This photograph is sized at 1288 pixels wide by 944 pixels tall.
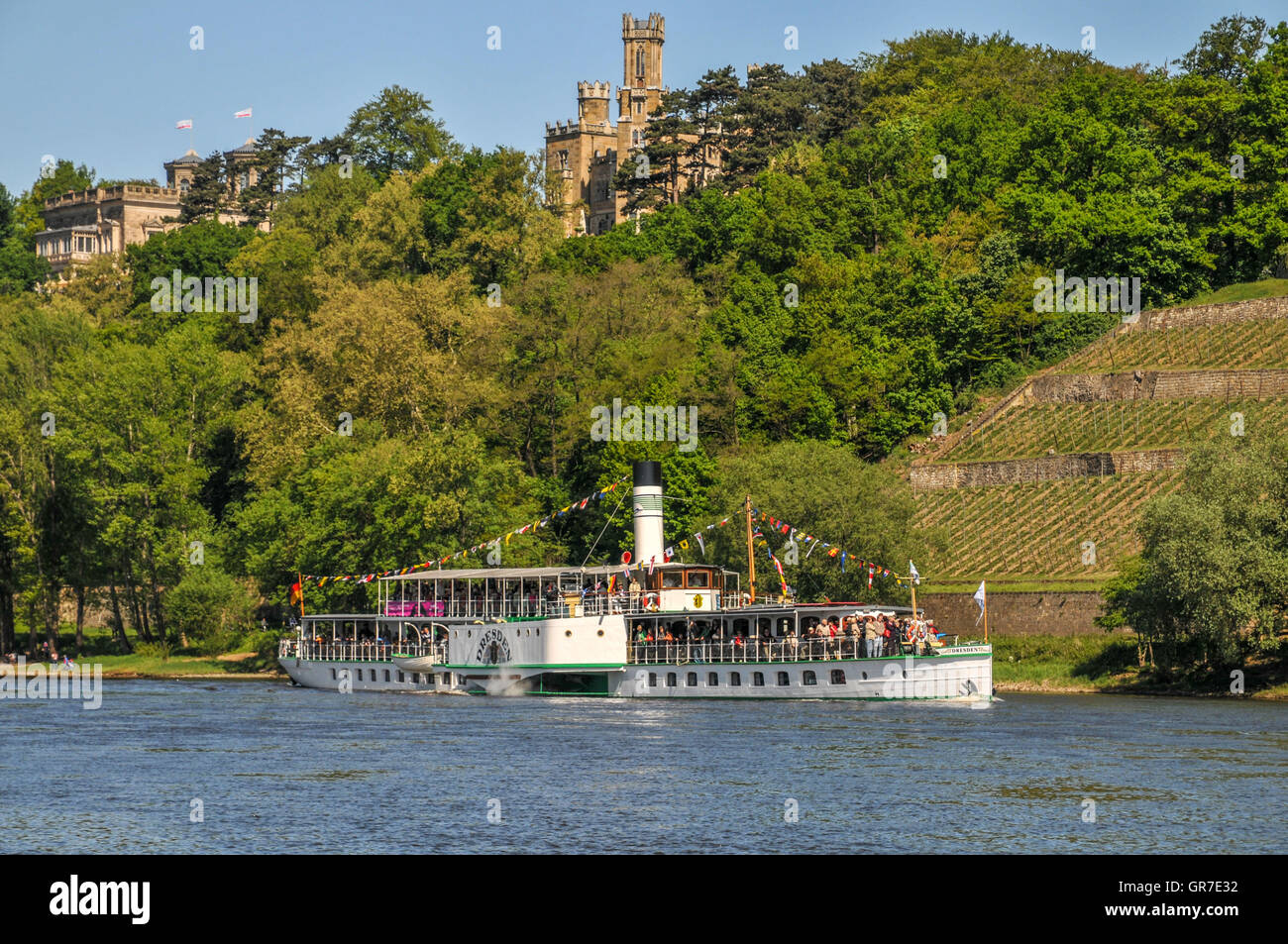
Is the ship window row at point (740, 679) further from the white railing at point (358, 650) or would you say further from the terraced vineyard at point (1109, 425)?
the terraced vineyard at point (1109, 425)

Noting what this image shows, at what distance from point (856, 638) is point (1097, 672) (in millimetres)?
11968

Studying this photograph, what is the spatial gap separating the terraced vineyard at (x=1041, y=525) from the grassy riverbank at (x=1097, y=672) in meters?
5.80

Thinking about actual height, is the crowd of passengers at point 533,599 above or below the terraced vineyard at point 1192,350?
below

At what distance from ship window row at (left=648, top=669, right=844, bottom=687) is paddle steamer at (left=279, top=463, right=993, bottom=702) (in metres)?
0.04

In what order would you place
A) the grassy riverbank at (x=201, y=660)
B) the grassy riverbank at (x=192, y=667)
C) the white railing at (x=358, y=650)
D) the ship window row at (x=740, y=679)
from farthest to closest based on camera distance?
the grassy riverbank at (x=201, y=660)
the grassy riverbank at (x=192, y=667)
the white railing at (x=358, y=650)
the ship window row at (x=740, y=679)

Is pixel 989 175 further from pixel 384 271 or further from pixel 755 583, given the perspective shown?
pixel 755 583

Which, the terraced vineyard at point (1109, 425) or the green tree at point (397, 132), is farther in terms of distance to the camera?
the green tree at point (397, 132)

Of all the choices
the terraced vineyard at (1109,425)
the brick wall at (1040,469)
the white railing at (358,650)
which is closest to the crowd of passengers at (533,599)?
the white railing at (358,650)

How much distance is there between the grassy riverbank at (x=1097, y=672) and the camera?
6781cm

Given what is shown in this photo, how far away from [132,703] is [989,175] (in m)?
79.9

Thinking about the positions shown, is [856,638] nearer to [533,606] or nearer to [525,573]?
[525,573]

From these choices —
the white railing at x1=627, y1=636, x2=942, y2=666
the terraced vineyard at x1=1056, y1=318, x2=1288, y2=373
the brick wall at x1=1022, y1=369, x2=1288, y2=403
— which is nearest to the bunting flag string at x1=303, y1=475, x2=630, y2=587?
the white railing at x1=627, y1=636, x2=942, y2=666
